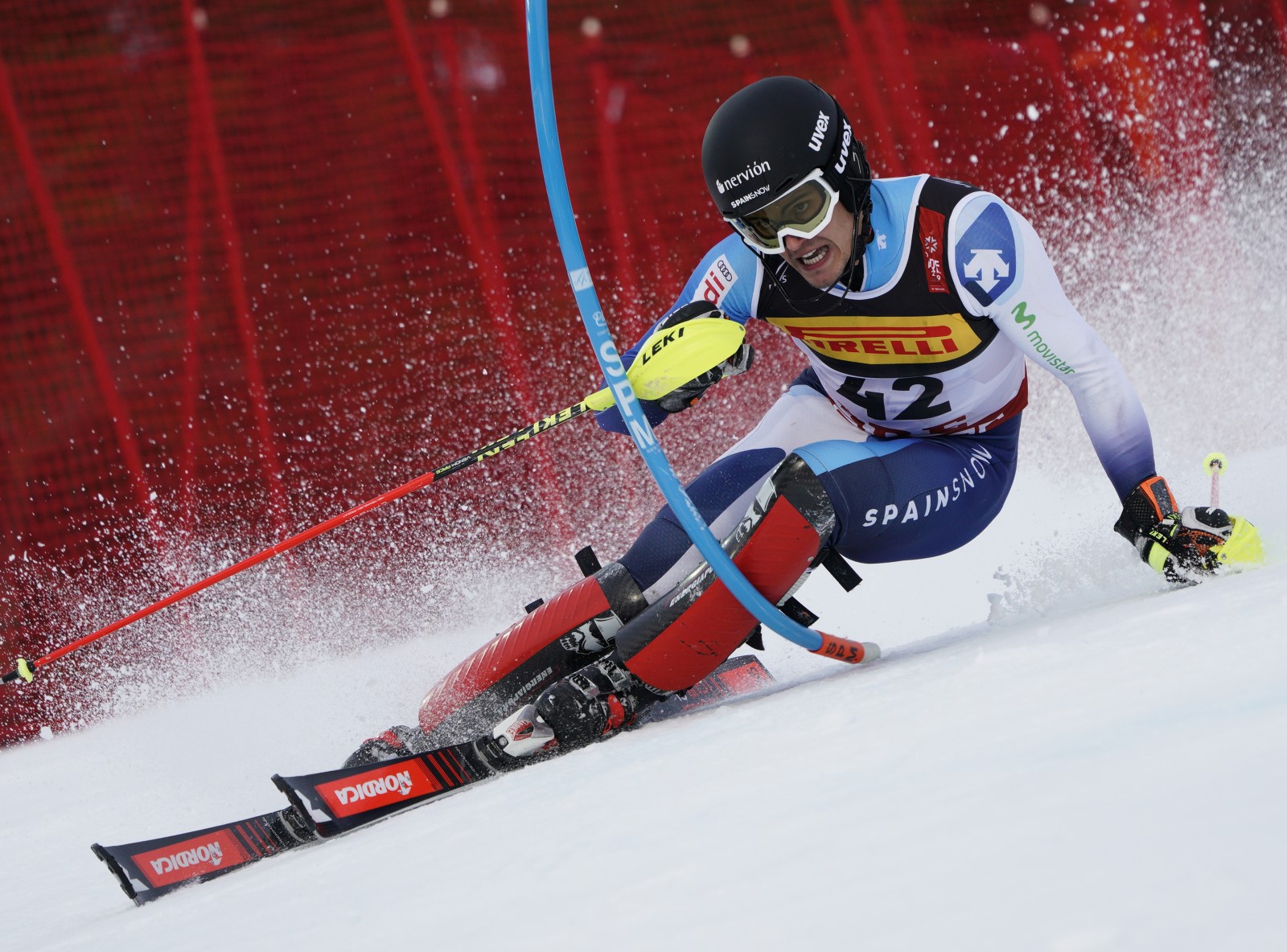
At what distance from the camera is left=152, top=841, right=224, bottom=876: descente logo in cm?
171

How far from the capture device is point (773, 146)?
180 centimetres

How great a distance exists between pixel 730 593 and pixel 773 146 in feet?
2.59

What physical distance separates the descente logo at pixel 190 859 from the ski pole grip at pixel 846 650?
1098mm

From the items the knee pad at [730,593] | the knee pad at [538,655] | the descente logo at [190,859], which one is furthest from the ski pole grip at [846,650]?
the descente logo at [190,859]

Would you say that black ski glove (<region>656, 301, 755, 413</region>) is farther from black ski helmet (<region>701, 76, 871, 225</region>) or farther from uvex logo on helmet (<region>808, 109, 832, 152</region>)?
uvex logo on helmet (<region>808, 109, 832, 152</region>)

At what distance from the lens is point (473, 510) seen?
4199 millimetres

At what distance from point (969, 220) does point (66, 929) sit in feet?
6.38

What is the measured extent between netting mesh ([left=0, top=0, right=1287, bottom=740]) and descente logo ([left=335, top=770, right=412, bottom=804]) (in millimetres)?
2380

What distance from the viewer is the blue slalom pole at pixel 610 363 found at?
168 centimetres

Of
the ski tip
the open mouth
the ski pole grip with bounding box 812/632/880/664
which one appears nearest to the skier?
the open mouth

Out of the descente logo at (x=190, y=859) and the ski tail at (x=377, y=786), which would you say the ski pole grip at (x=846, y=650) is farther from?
the descente logo at (x=190, y=859)

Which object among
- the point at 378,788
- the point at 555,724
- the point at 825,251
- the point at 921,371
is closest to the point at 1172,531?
the point at 921,371

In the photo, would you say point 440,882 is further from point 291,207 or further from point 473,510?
point 291,207

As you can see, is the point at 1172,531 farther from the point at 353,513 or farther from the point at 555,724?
the point at 353,513
